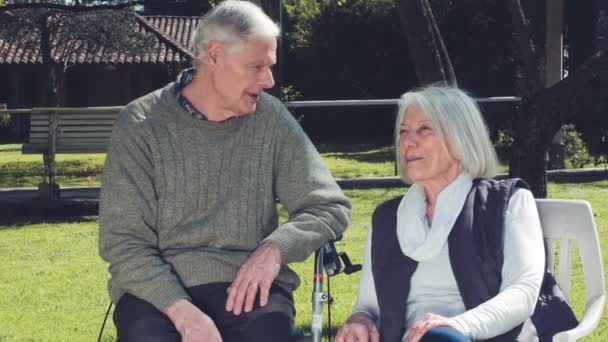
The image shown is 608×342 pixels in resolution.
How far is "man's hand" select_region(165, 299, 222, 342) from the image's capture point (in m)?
3.02

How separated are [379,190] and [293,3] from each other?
18.2m

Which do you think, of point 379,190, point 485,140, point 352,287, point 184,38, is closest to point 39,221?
point 379,190

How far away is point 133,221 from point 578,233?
4.68 feet

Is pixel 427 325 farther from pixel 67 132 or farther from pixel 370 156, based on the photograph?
pixel 370 156

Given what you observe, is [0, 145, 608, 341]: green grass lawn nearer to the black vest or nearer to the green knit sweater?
the green knit sweater

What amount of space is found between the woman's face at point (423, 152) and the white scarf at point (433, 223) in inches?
1.9

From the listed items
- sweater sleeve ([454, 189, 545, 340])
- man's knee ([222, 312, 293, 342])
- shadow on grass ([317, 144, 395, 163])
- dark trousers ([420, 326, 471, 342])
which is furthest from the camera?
shadow on grass ([317, 144, 395, 163])

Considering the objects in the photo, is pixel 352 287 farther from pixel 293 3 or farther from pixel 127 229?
pixel 293 3

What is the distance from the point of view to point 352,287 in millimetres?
6125

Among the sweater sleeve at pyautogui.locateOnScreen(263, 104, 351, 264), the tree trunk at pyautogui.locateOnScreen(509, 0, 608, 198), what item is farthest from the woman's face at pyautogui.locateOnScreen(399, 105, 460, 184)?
the tree trunk at pyautogui.locateOnScreen(509, 0, 608, 198)

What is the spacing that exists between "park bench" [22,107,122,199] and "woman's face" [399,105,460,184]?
7179mm

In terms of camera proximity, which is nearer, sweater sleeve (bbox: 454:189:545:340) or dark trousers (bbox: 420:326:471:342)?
dark trousers (bbox: 420:326:471:342)

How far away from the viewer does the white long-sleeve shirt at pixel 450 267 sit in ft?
9.09

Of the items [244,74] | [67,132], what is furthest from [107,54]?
[244,74]
